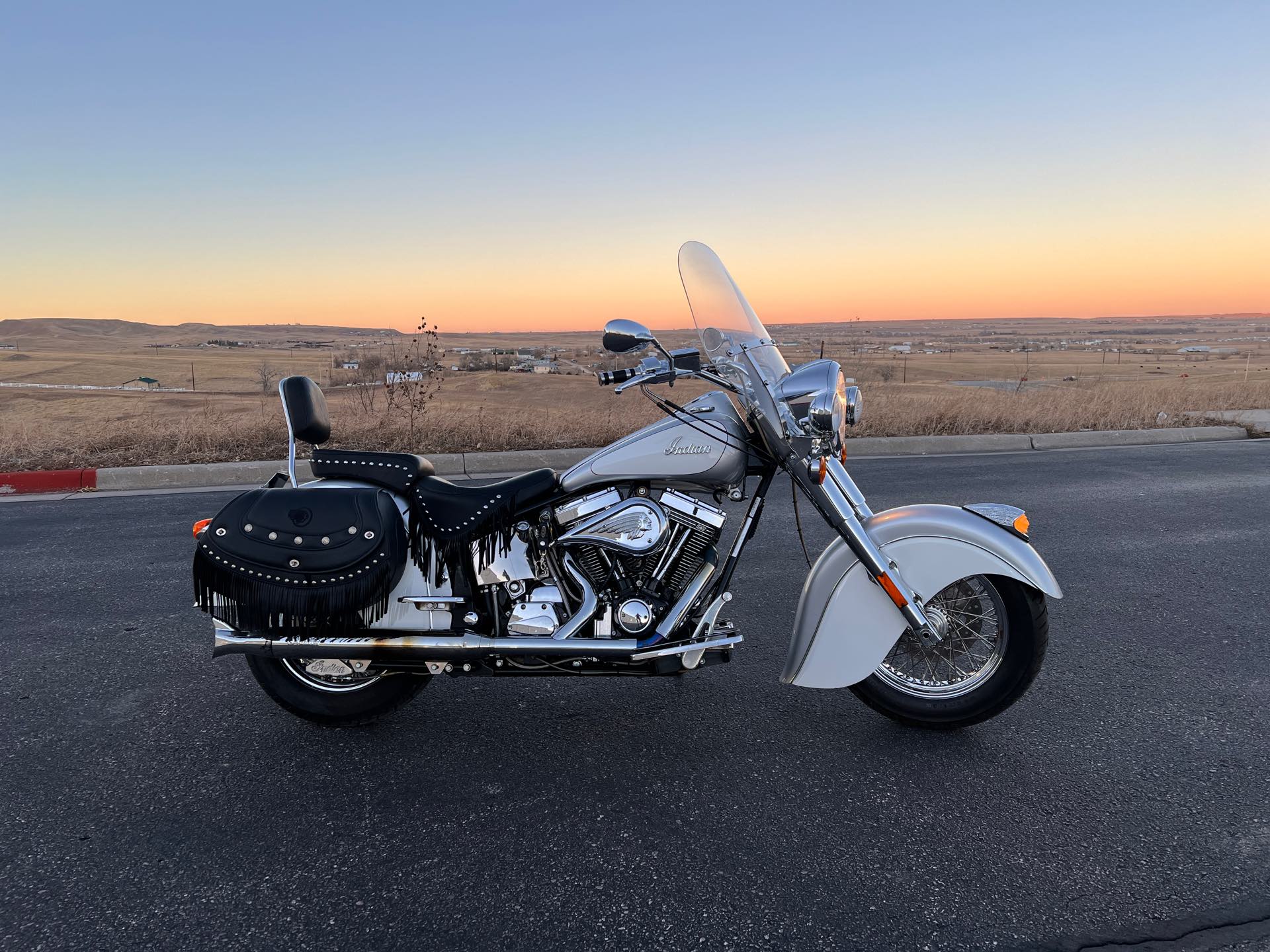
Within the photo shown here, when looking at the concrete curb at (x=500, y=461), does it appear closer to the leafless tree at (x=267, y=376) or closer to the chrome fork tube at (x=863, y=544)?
the chrome fork tube at (x=863, y=544)

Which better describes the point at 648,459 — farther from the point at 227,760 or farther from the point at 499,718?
the point at 227,760

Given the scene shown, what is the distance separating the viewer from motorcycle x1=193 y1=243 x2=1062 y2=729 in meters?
3.00

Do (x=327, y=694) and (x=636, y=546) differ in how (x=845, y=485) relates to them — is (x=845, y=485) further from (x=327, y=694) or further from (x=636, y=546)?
(x=327, y=694)

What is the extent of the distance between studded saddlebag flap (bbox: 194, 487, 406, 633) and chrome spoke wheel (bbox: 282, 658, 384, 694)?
0.22m

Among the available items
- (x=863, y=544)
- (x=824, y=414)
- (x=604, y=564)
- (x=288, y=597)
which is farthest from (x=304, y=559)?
(x=863, y=544)

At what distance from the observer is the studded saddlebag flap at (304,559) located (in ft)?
9.93

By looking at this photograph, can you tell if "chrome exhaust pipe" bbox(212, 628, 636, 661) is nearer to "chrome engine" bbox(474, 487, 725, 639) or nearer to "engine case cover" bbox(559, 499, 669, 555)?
"chrome engine" bbox(474, 487, 725, 639)

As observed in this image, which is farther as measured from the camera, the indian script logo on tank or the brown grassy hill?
the brown grassy hill

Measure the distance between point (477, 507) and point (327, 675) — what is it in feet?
2.97

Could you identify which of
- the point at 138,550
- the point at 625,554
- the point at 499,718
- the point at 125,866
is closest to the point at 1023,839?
the point at 625,554

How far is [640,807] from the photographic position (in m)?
2.85

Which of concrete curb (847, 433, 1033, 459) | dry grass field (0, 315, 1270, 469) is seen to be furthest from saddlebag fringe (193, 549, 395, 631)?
concrete curb (847, 433, 1033, 459)

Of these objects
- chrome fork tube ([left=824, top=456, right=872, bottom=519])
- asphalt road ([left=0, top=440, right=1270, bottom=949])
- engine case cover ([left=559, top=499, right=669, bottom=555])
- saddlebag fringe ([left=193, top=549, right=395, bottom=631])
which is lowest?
asphalt road ([left=0, top=440, right=1270, bottom=949])

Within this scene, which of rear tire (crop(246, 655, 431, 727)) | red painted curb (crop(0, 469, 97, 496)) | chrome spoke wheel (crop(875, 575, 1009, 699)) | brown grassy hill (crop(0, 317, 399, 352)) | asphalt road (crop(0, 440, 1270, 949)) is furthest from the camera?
brown grassy hill (crop(0, 317, 399, 352))
